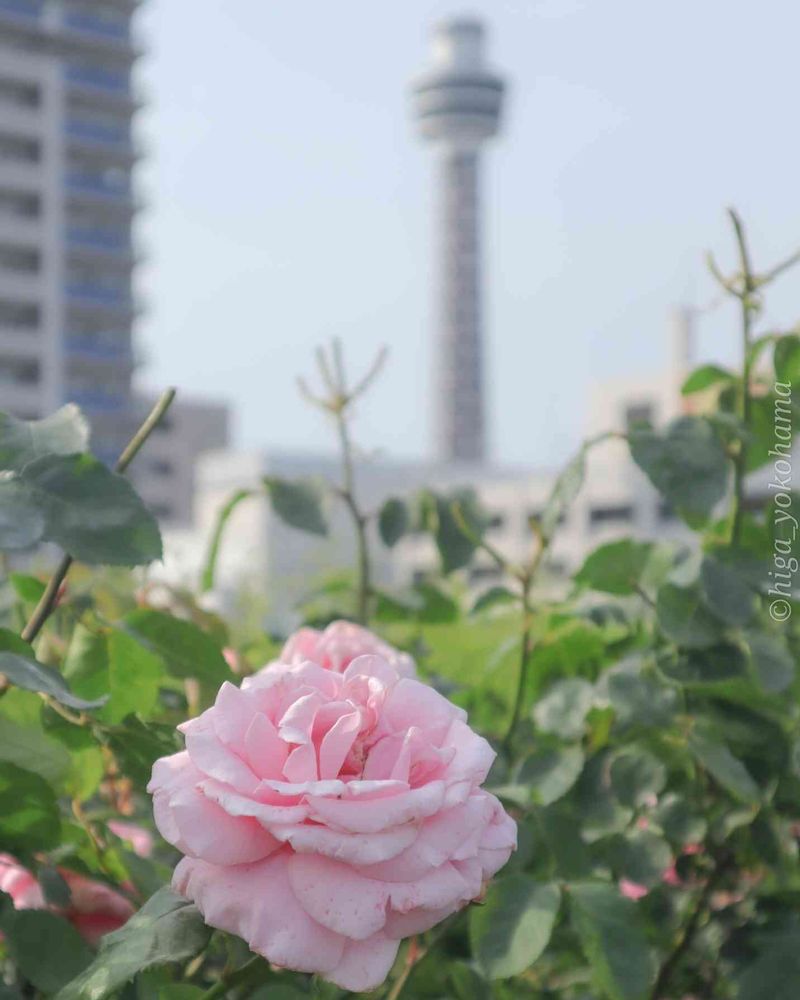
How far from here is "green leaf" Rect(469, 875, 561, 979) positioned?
1.09 ft

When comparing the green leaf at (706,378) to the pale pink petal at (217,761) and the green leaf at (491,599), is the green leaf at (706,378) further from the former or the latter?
the pale pink petal at (217,761)

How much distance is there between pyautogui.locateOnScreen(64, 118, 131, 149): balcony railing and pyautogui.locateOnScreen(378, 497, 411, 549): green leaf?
855 inches

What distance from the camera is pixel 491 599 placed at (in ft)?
1.71

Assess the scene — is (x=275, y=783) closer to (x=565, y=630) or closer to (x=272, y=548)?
(x=565, y=630)

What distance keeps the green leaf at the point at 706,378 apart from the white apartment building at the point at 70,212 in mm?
19198

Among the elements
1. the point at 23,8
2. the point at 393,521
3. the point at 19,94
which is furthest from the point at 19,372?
the point at 393,521

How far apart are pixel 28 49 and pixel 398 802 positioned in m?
23.0

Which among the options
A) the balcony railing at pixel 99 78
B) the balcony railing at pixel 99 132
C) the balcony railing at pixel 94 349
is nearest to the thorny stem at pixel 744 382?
the balcony railing at pixel 94 349

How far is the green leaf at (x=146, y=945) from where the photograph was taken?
24cm

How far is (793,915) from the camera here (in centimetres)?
45

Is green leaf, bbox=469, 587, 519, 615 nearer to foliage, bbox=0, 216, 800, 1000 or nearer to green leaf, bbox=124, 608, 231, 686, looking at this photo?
foliage, bbox=0, 216, 800, 1000

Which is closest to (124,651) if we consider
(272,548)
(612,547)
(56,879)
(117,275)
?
(56,879)

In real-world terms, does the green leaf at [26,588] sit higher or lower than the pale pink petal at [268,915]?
higher

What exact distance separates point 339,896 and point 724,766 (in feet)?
0.69
